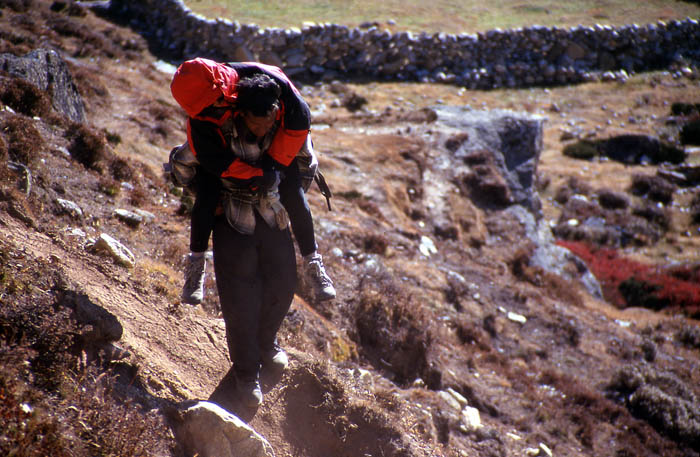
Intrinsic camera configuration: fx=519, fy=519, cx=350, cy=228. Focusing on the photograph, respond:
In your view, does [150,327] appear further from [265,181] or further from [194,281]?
[265,181]

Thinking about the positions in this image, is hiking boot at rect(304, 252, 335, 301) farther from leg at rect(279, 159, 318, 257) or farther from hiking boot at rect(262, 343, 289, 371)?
hiking boot at rect(262, 343, 289, 371)

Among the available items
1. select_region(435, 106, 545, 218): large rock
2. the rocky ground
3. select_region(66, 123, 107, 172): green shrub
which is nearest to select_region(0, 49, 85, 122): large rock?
the rocky ground

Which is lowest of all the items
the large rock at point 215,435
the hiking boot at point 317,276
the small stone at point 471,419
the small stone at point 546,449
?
the small stone at point 546,449

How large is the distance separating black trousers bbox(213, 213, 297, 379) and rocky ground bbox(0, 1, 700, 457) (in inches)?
20.1

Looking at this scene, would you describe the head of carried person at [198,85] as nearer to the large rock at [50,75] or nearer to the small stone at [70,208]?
the small stone at [70,208]

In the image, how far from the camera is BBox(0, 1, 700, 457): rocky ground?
10.8ft

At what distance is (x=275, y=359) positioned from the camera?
162 inches

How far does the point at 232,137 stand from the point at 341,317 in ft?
13.7

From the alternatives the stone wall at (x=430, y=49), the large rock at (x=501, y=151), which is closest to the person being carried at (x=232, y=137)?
the large rock at (x=501, y=151)

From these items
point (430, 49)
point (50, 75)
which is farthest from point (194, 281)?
point (430, 49)

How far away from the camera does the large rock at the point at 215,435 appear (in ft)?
10.7

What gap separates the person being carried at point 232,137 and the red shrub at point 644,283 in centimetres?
1413

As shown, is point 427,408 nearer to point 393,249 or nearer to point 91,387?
point 91,387

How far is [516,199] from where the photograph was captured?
14766 mm
